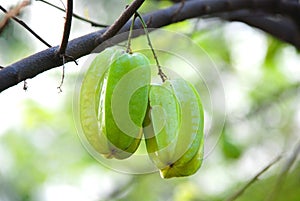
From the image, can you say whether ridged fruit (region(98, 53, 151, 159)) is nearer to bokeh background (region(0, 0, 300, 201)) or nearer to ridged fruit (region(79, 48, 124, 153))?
ridged fruit (region(79, 48, 124, 153))

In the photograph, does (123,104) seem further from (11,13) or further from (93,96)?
(11,13)

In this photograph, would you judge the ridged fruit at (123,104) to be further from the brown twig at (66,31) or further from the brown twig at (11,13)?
the brown twig at (11,13)

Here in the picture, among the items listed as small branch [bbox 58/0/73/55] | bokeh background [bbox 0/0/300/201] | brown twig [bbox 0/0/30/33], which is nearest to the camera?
small branch [bbox 58/0/73/55]

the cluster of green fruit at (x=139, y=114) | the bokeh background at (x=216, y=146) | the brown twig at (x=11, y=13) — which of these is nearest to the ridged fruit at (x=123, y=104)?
the cluster of green fruit at (x=139, y=114)

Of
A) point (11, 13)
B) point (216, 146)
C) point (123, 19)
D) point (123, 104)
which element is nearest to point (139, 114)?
point (123, 104)

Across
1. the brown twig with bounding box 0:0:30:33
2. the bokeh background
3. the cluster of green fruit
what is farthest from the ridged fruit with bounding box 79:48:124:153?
the bokeh background

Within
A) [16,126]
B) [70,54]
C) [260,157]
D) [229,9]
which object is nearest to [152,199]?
[260,157]
